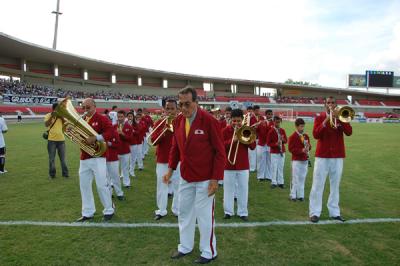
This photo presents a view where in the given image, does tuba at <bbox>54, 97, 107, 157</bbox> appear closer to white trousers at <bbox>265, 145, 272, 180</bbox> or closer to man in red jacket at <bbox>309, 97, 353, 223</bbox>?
man in red jacket at <bbox>309, 97, 353, 223</bbox>

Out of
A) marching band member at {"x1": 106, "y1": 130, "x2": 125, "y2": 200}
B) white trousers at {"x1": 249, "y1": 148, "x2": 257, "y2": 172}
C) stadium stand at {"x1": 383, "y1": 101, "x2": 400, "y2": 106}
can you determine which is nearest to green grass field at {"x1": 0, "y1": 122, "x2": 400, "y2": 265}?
marching band member at {"x1": 106, "y1": 130, "x2": 125, "y2": 200}

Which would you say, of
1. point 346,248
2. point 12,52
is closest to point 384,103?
point 12,52

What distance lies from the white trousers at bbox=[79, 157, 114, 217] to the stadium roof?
36.2m

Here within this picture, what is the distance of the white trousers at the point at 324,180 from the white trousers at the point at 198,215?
8.29ft

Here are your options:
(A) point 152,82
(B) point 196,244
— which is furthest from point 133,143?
(A) point 152,82

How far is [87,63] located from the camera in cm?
5506

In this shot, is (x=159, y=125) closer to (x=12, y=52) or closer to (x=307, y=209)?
(x=307, y=209)

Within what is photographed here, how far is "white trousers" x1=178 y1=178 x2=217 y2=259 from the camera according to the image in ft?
13.7

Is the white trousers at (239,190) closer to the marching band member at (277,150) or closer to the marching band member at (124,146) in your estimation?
Answer: the marching band member at (277,150)

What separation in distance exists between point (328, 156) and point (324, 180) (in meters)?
0.47

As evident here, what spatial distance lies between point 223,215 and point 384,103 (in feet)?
282

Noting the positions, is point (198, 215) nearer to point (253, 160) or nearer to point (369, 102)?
point (253, 160)

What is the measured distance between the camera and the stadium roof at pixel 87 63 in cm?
4103

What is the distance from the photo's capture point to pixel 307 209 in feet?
21.7
